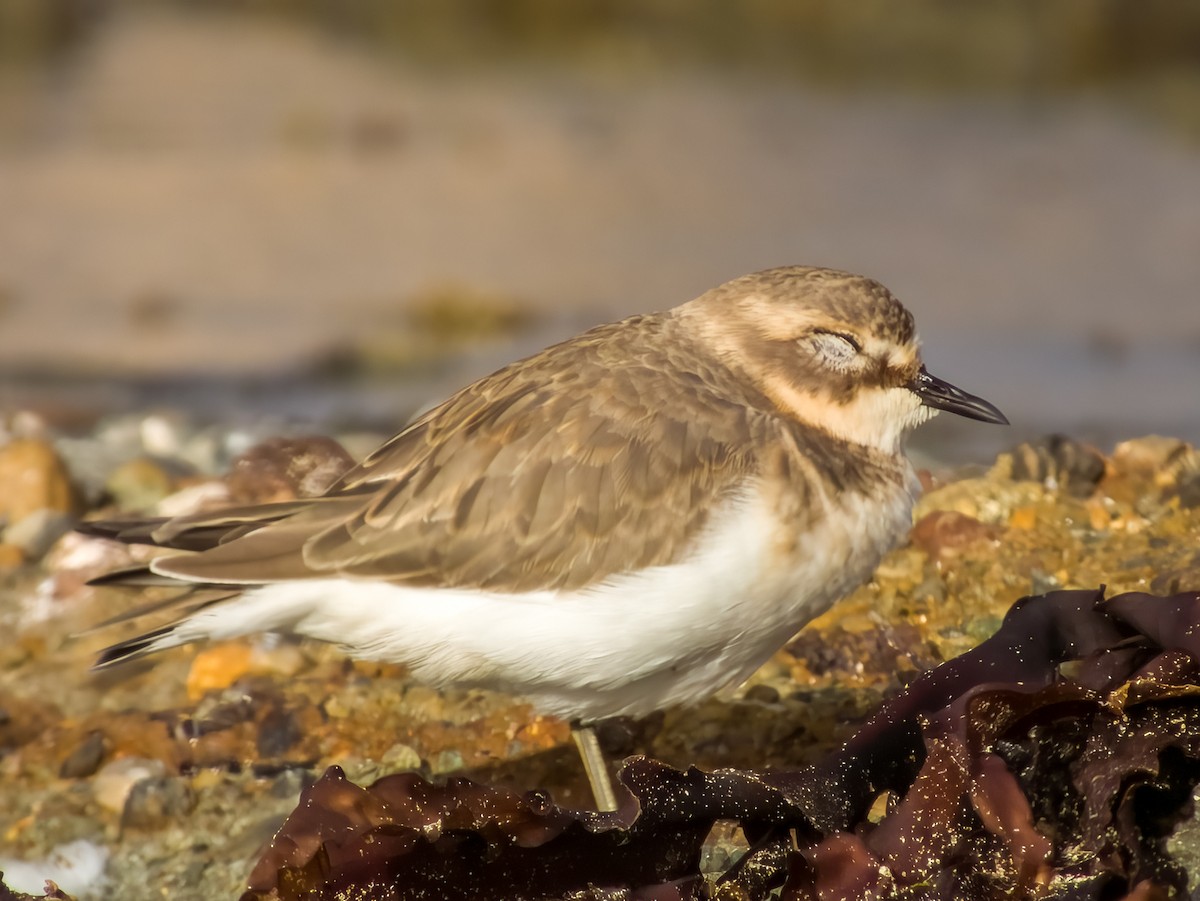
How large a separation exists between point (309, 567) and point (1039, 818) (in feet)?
6.38

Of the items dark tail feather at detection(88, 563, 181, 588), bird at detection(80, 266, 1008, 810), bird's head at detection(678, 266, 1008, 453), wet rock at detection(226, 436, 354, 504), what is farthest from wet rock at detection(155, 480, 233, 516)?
bird's head at detection(678, 266, 1008, 453)

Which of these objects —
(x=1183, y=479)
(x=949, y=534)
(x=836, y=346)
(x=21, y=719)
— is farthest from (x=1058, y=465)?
(x=21, y=719)

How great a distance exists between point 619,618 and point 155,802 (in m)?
1.57

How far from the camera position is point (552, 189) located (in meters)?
12.8

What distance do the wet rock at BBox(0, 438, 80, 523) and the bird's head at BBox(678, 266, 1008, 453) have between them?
3080 mm

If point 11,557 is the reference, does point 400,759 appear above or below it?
above

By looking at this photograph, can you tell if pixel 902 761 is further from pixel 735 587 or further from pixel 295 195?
pixel 295 195

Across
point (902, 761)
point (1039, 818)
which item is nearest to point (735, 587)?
point (902, 761)

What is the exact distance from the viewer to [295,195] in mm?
12922

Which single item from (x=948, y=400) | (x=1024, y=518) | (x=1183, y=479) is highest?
(x=948, y=400)

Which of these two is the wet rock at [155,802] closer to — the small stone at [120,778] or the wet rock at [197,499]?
the small stone at [120,778]

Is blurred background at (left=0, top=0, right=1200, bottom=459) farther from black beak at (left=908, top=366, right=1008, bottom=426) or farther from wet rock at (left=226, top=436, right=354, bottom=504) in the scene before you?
black beak at (left=908, top=366, right=1008, bottom=426)

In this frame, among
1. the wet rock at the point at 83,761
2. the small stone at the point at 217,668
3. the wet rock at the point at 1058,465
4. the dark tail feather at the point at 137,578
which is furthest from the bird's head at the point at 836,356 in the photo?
the wet rock at the point at 83,761

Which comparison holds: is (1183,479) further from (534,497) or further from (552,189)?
(552,189)
